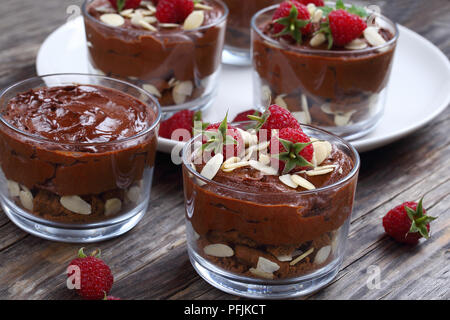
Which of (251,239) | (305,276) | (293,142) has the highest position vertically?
(293,142)

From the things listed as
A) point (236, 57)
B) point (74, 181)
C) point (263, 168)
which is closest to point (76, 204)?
point (74, 181)

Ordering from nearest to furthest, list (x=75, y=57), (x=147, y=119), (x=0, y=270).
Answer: (x=0, y=270) < (x=147, y=119) < (x=75, y=57)

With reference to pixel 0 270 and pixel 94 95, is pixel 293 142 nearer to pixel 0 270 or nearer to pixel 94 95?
pixel 94 95

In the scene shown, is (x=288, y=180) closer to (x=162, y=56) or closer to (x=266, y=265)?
(x=266, y=265)

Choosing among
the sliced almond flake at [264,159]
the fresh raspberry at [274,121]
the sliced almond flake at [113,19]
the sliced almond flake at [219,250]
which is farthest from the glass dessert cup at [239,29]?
the sliced almond flake at [219,250]

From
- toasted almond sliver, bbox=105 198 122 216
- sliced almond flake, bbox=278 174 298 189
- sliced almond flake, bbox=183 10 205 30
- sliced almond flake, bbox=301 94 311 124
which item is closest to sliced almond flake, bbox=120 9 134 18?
sliced almond flake, bbox=183 10 205 30
